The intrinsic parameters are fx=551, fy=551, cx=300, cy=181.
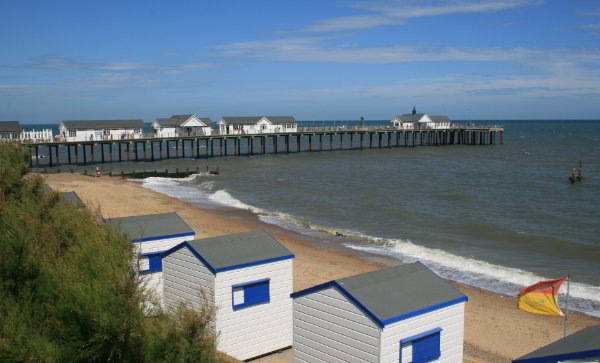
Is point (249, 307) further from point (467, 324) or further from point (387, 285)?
point (467, 324)

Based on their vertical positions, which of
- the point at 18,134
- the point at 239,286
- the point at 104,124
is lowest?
the point at 239,286

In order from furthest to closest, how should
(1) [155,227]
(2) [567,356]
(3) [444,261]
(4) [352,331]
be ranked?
1. (3) [444,261]
2. (1) [155,227]
3. (4) [352,331]
4. (2) [567,356]

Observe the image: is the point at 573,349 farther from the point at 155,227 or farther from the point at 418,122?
the point at 418,122

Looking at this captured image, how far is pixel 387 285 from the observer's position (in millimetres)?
9359

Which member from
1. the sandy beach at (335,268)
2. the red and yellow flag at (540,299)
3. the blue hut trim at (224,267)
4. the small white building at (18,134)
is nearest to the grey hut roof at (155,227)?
the sandy beach at (335,268)

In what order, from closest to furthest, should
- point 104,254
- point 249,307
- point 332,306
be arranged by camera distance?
point 104,254 < point 332,306 < point 249,307

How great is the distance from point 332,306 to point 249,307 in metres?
2.57

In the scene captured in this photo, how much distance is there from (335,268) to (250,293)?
27.7 ft

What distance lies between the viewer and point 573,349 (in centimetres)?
679

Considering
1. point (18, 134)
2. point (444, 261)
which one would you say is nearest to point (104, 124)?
point (18, 134)

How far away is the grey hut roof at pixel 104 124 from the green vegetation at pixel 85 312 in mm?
49821

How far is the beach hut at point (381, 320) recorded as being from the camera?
857 cm

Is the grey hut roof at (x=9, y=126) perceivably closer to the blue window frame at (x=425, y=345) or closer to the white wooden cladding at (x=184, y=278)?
the white wooden cladding at (x=184, y=278)

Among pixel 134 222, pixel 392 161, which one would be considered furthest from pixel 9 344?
pixel 392 161
